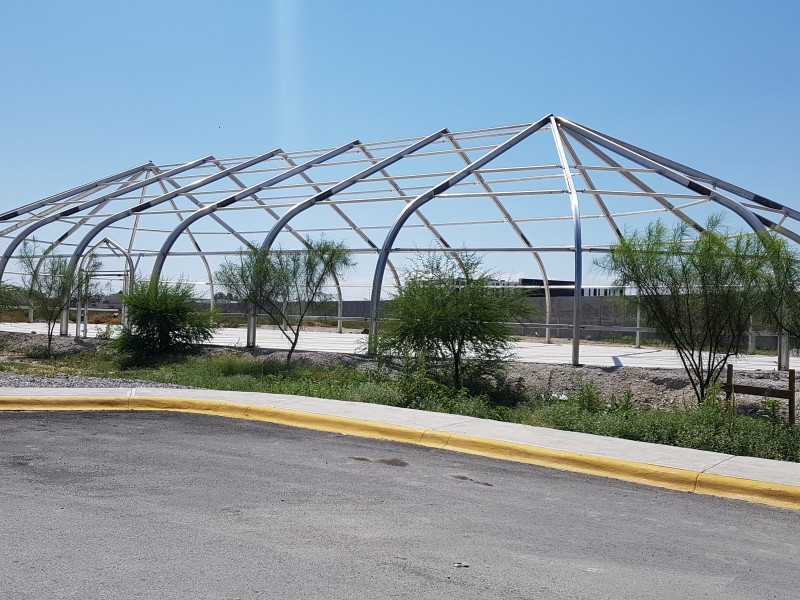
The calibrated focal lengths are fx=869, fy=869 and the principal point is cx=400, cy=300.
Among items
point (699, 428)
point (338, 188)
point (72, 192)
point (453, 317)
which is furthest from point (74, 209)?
point (699, 428)

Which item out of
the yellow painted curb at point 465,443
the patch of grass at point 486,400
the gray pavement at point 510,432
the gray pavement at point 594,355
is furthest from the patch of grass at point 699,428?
the gray pavement at point 594,355

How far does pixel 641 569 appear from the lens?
5871mm

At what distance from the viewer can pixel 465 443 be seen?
10.6 m

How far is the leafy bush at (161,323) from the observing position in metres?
23.8

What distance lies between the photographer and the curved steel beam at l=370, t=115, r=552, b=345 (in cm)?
2039

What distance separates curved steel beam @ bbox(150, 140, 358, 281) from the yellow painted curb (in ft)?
38.0

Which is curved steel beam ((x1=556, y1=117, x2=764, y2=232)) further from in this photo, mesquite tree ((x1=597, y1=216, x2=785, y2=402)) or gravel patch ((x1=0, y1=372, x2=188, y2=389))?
gravel patch ((x1=0, y1=372, x2=188, y2=389))

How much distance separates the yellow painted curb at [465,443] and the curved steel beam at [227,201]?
38.0 feet

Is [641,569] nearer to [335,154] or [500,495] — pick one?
[500,495]

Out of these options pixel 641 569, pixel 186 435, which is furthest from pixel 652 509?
pixel 186 435

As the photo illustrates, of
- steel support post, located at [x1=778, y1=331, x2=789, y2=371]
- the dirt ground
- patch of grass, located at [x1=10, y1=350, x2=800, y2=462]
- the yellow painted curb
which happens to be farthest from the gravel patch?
steel support post, located at [x1=778, y1=331, x2=789, y2=371]

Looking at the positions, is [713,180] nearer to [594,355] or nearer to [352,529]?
[594,355]

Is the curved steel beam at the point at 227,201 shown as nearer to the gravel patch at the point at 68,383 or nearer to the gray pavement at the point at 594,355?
the gray pavement at the point at 594,355

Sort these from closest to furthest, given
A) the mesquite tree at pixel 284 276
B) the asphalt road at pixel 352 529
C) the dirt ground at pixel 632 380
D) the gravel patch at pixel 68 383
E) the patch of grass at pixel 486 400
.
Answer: the asphalt road at pixel 352 529, the patch of grass at pixel 486 400, the gravel patch at pixel 68 383, the dirt ground at pixel 632 380, the mesquite tree at pixel 284 276
